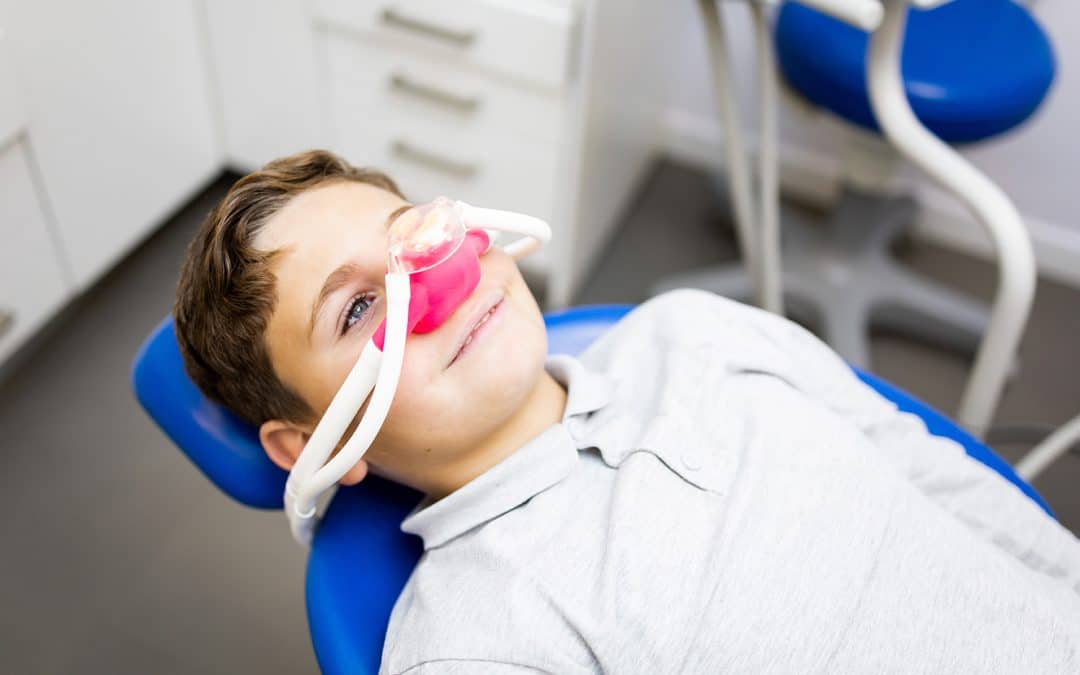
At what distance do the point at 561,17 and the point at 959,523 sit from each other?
100cm

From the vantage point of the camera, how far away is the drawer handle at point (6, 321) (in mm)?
1691

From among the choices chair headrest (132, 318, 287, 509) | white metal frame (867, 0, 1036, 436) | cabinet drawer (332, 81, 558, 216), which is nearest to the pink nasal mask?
chair headrest (132, 318, 287, 509)

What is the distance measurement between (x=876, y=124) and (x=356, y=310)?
1072 mm

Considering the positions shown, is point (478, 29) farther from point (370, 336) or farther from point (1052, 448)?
point (1052, 448)

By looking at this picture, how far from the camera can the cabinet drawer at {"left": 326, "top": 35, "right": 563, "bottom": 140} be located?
174 centimetres

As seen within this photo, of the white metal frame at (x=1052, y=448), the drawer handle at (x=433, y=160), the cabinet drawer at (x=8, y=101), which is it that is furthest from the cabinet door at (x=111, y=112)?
the white metal frame at (x=1052, y=448)

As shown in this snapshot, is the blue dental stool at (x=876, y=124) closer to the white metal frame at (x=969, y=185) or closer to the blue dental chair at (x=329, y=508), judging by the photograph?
the white metal frame at (x=969, y=185)

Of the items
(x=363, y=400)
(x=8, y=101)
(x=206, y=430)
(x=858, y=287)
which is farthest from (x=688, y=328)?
(x=8, y=101)

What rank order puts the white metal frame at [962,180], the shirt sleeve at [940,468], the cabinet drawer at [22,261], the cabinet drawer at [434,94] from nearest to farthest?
the shirt sleeve at [940,468], the white metal frame at [962,180], the cabinet drawer at [22,261], the cabinet drawer at [434,94]

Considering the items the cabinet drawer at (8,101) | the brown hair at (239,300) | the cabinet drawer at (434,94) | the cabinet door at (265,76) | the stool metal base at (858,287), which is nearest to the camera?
the brown hair at (239,300)

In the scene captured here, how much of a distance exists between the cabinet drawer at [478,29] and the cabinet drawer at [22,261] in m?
0.61

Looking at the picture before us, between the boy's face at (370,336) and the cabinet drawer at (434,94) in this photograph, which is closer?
the boy's face at (370,336)

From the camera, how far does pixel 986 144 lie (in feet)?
6.73

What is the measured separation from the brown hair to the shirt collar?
167mm
